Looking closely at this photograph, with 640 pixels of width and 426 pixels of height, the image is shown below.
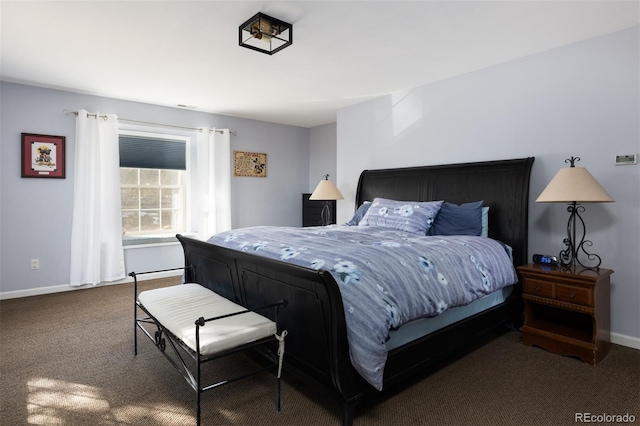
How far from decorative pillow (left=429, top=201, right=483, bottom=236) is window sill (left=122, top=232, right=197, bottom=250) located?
3611 millimetres

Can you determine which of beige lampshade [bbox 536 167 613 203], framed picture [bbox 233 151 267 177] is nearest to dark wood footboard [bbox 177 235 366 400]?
beige lampshade [bbox 536 167 613 203]

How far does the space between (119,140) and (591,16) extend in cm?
513

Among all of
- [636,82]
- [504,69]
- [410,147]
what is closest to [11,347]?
[410,147]

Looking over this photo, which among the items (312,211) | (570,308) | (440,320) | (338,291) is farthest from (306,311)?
(312,211)

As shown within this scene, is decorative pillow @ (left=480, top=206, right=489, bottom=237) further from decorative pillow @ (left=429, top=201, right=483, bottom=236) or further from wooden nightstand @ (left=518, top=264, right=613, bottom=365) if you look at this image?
wooden nightstand @ (left=518, top=264, right=613, bottom=365)

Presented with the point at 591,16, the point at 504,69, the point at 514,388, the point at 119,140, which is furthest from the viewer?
the point at 119,140

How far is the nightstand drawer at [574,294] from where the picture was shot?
250 cm

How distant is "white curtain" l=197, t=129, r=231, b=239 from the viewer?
5379mm

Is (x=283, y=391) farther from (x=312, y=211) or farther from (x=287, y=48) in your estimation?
(x=312, y=211)

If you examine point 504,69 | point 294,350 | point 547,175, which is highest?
point 504,69

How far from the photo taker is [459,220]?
10.9 feet

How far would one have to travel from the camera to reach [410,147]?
14.1 ft

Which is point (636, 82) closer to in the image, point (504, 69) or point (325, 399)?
point (504, 69)

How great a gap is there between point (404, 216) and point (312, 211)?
2.87 m
